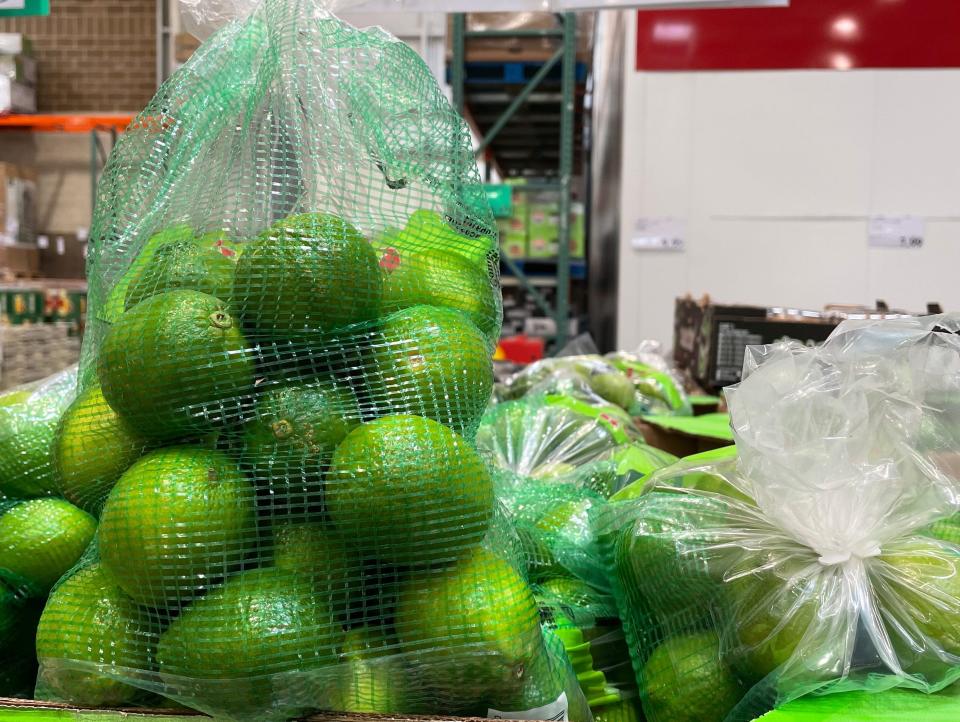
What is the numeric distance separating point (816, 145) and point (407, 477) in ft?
16.2

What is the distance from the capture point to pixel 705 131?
5113 mm

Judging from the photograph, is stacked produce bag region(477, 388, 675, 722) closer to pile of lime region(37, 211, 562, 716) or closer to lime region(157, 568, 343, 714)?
pile of lime region(37, 211, 562, 716)

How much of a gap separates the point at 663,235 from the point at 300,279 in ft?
15.4

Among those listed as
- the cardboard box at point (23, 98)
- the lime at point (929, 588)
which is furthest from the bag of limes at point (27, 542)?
the cardboard box at point (23, 98)

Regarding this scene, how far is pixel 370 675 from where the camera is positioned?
0.70 metres

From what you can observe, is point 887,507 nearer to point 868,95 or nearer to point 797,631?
point 797,631

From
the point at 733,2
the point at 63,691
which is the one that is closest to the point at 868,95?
the point at 733,2

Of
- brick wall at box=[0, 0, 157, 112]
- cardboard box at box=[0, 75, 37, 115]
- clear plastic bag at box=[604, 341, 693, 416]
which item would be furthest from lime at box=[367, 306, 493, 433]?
brick wall at box=[0, 0, 157, 112]

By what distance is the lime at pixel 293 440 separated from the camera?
2.35 feet

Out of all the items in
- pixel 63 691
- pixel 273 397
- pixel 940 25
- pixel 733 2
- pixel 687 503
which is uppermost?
pixel 940 25

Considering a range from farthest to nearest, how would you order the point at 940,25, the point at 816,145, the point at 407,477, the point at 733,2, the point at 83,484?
the point at 816,145
the point at 940,25
the point at 733,2
the point at 83,484
the point at 407,477

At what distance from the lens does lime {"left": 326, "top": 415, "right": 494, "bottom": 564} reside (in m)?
0.69

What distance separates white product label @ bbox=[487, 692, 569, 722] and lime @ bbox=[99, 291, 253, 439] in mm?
335

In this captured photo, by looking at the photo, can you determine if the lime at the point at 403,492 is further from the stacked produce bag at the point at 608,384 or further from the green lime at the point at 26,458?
the stacked produce bag at the point at 608,384
